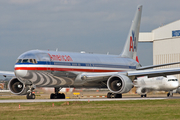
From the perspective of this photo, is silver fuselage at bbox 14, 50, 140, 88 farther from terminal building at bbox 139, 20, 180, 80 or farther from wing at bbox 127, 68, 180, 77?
terminal building at bbox 139, 20, 180, 80

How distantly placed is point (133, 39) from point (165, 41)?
4043 cm

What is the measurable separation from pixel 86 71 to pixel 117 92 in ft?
14.6

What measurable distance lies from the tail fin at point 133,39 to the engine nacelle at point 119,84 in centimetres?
940

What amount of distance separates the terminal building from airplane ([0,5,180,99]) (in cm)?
4236

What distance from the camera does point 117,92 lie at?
34.6 m

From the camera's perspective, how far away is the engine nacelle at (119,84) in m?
34.3

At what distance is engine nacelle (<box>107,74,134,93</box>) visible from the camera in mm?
34312

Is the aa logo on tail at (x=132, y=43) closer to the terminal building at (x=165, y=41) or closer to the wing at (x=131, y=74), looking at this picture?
the wing at (x=131, y=74)

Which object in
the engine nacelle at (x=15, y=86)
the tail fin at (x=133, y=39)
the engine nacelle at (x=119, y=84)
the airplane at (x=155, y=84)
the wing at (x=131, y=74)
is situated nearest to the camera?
the engine nacelle at (x=119, y=84)

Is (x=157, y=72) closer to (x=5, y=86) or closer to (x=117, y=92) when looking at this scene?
(x=117, y=92)

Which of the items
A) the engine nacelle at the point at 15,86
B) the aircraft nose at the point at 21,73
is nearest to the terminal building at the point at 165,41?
the engine nacelle at the point at 15,86

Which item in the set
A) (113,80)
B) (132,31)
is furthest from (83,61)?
(132,31)

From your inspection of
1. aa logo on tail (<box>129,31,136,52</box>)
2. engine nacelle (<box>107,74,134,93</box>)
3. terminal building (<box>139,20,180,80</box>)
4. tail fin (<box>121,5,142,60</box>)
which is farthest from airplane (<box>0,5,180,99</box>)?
terminal building (<box>139,20,180,80</box>)

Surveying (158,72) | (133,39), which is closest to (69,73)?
(158,72)
